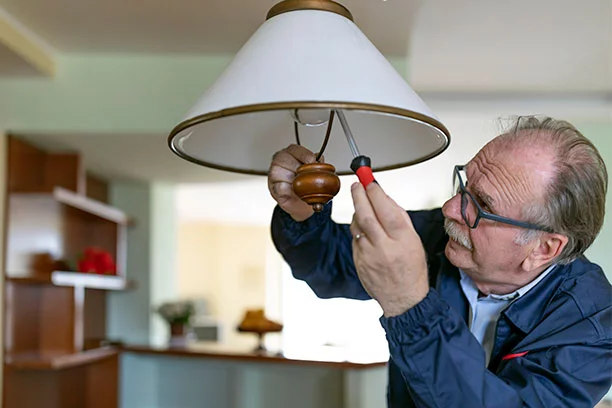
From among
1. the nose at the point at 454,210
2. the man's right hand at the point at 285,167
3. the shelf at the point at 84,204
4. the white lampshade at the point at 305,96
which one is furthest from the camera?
the shelf at the point at 84,204

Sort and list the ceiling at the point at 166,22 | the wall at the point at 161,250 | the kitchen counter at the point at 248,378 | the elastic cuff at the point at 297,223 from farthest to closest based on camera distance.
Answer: the wall at the point at 161,250, the kitchen counter at the point at 248,378, the ceiling at the point at 166,22, the elastic cuff at the point at 297,223

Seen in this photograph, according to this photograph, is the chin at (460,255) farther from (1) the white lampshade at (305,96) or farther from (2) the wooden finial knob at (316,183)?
A: (2) the wooden finial knob at (316,183)

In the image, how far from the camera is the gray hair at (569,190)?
37.9 inches

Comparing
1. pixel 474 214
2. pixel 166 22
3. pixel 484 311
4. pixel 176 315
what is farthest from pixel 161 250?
pixel 474 214

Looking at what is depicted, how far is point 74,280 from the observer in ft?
9.82

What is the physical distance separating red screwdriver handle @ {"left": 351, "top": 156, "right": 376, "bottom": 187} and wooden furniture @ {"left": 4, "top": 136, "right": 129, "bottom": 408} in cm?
228

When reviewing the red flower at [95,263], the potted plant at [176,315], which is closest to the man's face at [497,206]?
the red flower at [95,263]

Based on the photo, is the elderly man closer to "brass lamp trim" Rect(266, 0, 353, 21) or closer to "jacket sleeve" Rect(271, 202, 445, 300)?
"jacket sleeve" Rect(271, 202, 445, 300)

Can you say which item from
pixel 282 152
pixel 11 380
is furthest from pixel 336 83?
pixel 11 380

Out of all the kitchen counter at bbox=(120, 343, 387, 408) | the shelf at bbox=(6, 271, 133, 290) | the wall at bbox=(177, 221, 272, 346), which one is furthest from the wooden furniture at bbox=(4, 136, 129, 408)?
the wall at bbox=(177, 221, 272, 346)

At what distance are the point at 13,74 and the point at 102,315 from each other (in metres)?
1.79

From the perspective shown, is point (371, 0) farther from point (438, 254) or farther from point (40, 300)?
point (40, 300)

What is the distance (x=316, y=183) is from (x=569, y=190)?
0.41m

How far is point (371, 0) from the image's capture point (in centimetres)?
216
